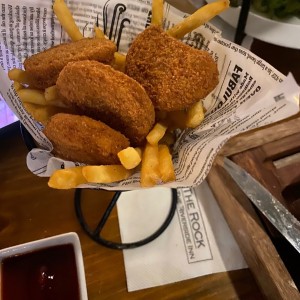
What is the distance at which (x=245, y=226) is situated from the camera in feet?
2.67

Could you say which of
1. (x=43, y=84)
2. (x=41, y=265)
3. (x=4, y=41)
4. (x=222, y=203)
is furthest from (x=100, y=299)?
(x=4, y=41)

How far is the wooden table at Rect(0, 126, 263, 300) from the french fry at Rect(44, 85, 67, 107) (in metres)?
0.25

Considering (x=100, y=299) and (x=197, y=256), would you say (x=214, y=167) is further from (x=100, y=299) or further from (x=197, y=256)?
(x=100, y=299)

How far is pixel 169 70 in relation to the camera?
0.72m

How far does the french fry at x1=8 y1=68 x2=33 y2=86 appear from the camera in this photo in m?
0.76

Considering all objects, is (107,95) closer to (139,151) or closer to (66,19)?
(139,151)

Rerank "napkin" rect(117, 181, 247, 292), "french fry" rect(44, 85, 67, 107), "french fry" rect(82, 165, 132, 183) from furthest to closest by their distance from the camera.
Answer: "napkin" rect(117, 181, 247, 292) → "french fry" rect(44, 85, 67, 107) → "french fry" rect(82, 165, 132, 183)

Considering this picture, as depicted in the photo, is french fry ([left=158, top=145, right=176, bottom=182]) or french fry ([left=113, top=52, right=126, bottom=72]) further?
french fry ([left=113, top=52, right=126, bottom=72])

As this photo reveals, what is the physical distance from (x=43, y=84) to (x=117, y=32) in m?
0.21

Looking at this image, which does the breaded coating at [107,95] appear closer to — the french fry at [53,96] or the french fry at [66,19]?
the french fry at [53,96]

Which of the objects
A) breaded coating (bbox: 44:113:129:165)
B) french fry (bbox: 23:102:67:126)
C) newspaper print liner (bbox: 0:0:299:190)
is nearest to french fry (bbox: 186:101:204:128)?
newspaper print liner (bbox: 0:0:299:190)

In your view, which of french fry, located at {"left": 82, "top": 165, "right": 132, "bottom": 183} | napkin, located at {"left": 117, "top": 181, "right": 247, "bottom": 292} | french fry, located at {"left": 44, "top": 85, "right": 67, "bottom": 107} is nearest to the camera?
french fry, located at {"left": 82, "top": 165, "right": 132, "bottom": 183}

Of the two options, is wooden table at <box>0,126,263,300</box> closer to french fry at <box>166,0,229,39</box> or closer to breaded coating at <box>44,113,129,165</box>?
breaded coating at <box>44,113,129,165</box>

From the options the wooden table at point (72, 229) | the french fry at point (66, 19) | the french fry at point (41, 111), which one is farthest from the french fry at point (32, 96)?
the wooden table at point (72, 229)
